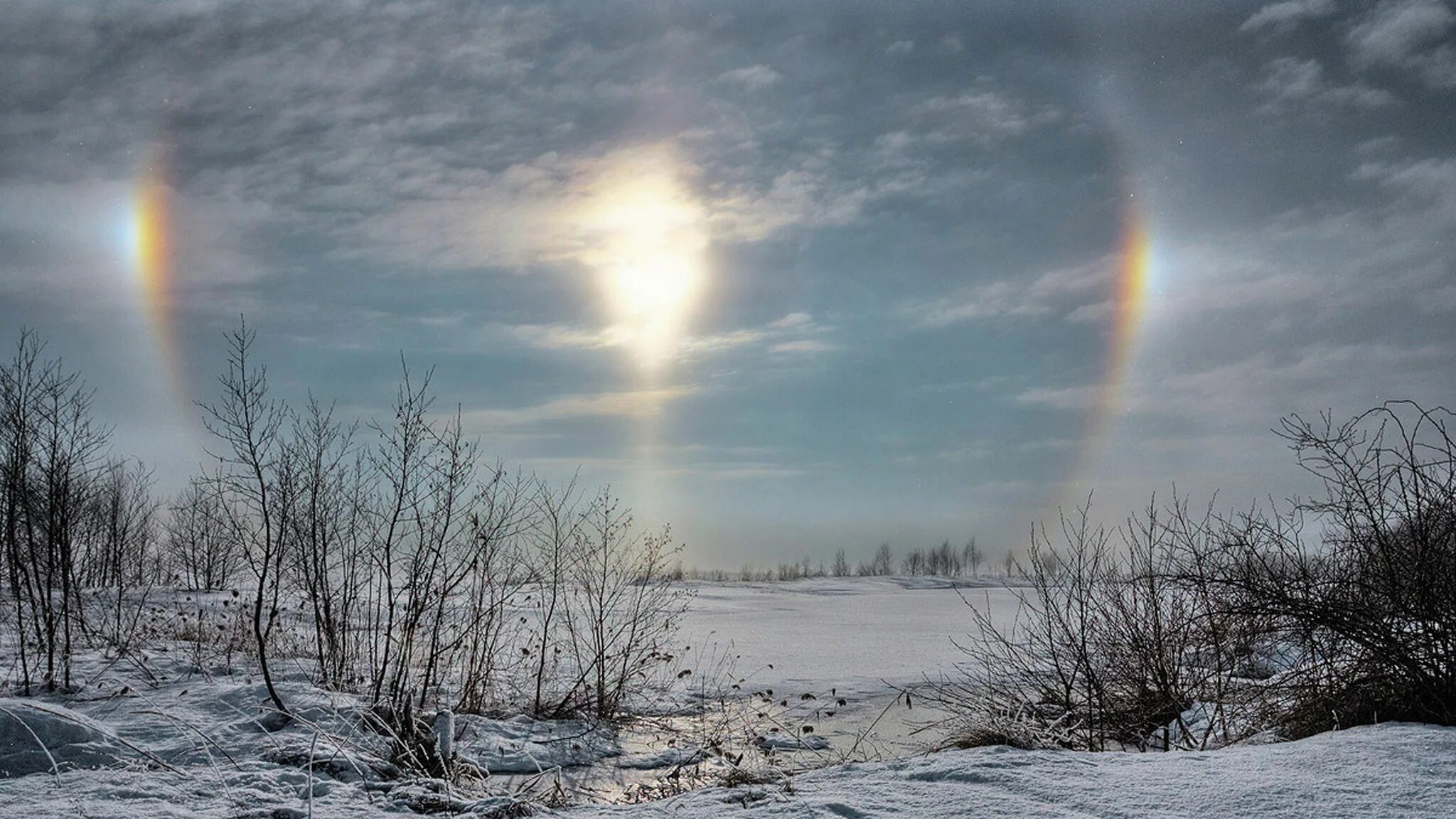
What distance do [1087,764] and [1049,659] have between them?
14.6 feet

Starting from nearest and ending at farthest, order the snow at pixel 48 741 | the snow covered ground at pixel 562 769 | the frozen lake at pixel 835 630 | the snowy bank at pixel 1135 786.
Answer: the snowy bank at pixel 1135 786, the snow covered ground at pixel 562 769, the snow at pixel 48 741, the frozen lake at pixel 835 630

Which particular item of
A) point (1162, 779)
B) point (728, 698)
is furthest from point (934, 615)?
point (1162, 779)

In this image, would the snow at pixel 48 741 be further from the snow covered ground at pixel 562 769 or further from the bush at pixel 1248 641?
the bush at pixel 1248 641

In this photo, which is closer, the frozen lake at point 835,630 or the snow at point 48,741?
the snow at point 48,741

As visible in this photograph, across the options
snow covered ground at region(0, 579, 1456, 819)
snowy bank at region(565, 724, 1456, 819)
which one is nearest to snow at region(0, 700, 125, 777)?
snow covered ground at region(0, 579, 1456, 819)

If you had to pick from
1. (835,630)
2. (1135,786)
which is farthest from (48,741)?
(835,630)

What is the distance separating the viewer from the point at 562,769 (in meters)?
8.62

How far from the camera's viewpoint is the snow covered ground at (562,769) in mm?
4027

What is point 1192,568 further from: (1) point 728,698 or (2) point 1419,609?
(1) point 728,698

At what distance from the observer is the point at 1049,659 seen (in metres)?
8.88

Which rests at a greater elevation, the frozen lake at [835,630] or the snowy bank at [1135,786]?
the snowy bank at [1135,786]

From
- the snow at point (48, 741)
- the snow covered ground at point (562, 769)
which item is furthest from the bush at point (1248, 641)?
the snow at point (48, 741)

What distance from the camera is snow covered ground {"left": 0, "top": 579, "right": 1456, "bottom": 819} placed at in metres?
4.03

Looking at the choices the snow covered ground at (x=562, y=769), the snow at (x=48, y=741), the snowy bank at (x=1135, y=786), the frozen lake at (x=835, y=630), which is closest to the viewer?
the snowy bank at (x=1135, y=786)
